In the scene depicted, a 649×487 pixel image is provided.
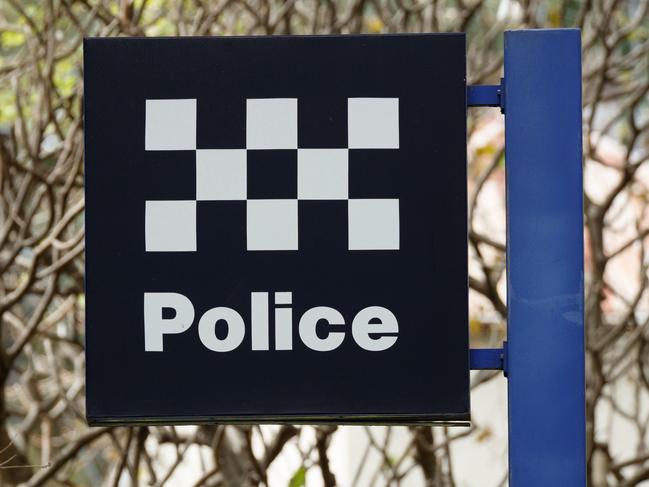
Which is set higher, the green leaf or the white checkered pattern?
the white checkered pattern

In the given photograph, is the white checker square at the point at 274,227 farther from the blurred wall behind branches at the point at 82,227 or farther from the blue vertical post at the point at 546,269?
the blurred wall behind branches at the point at 82,227

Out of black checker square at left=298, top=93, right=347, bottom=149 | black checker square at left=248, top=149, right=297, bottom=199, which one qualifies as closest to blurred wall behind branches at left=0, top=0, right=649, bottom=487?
black checker square at left=248, top=149, right=297, bottom=199

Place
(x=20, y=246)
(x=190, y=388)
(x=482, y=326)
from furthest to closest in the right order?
1. (x=482, y=326)
2. (x=20, y=246)
3. (x=190, y=388)

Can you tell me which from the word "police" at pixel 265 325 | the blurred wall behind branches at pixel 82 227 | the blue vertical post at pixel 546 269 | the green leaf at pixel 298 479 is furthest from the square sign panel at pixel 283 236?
the green leaf at pixel 298 479

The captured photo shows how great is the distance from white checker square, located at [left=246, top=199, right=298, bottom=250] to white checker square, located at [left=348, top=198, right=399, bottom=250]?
0.43ft

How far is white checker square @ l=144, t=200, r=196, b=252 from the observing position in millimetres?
2561

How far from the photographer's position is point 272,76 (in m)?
2.59

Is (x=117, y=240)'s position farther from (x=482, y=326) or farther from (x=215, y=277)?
(x=482, y=326)

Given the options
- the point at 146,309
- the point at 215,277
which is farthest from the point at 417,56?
the point at 146,309

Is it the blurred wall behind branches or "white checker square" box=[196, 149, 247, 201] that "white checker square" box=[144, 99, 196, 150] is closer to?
"white checker square" box=[196, 149, 247, 201]

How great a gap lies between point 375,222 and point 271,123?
328 mm

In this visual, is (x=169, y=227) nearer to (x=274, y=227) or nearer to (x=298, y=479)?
(x=274, y=227)

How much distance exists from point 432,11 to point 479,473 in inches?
233

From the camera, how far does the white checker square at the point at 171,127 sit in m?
2.58
